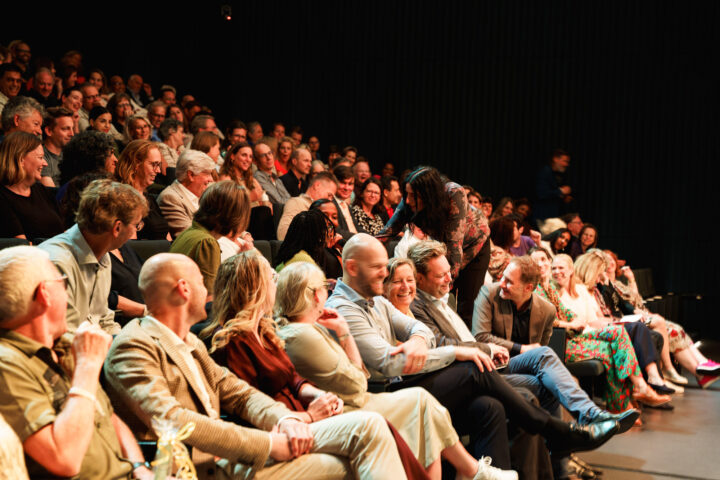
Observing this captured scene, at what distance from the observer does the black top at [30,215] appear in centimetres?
312

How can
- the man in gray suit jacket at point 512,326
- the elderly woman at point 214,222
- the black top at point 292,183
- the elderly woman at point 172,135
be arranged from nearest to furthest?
the elderly woman at point 214,222, the man in gray suit jacket at point 512,326, the elderly woman at point 172,135, the black top at point 292,183

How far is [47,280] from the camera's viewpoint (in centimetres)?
164

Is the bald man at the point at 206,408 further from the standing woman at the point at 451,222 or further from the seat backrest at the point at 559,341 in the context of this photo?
the seat backrest at the point at 559,341

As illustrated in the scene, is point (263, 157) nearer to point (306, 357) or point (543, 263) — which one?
point (543, 263)

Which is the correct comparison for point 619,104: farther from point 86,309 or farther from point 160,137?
point 86,309

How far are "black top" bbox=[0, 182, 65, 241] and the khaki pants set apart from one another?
1.61 metres

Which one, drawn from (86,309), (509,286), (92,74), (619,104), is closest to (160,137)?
(92,74)

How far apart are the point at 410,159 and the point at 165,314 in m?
7.88

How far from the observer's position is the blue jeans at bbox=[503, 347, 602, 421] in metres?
3.35

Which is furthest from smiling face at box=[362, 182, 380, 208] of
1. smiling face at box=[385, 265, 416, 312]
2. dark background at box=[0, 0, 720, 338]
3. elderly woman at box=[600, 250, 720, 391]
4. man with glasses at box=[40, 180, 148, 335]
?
man with glasses at box=[40, 180, 148, 335]

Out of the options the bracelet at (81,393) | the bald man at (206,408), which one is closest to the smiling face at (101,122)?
the bald man at (206,408)

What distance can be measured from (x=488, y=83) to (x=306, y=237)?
6.29m

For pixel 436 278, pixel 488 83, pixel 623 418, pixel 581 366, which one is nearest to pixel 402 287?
pixel 436 278

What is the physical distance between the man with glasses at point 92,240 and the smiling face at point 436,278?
139 centimetres
